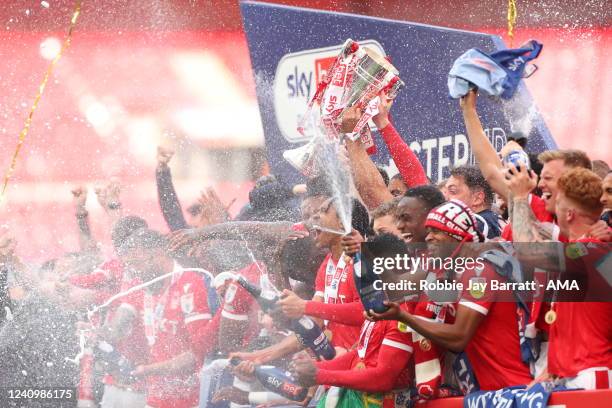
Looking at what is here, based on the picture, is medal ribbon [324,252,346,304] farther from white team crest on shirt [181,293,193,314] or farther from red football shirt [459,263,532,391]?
white team crest on shirt [181,293,193,314]

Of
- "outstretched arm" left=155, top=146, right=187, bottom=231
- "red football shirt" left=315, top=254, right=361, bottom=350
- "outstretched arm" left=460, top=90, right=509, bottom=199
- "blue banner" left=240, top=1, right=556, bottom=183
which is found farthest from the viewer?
"outstretched arm" left=155, top=146, right=187, bottom=231

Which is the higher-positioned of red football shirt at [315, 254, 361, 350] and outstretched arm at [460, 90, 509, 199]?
outstretched arm at [460, 90, 509, 199]

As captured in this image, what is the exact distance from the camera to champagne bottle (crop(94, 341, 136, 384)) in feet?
24.6

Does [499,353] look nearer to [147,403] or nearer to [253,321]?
[253,321]

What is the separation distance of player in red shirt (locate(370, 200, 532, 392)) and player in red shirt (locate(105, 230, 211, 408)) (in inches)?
103

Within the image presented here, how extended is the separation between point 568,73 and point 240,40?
10.1 feet

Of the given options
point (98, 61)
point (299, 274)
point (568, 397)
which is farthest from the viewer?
point (98, 61)

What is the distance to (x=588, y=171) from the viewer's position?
14.8ft

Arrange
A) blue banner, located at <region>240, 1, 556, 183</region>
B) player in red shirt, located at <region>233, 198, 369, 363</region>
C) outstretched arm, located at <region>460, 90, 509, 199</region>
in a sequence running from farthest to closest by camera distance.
Answer: 1. blue banner, located at <region>240, 1, 556, 183</region>
2. player in red shirt, located at <region>233, 198, 369, 363</region>
3. outstretched arm, located at <region>460, 90, 509, 199</region>

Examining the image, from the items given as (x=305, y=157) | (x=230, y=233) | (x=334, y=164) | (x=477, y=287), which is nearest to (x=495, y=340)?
(x=477, y=287)

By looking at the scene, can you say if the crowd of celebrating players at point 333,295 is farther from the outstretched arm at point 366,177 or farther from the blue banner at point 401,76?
the blue banner at point 401,76

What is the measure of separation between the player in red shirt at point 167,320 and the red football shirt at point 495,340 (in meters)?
2.67

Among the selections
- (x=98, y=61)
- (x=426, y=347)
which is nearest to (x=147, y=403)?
(x=426, y=347)

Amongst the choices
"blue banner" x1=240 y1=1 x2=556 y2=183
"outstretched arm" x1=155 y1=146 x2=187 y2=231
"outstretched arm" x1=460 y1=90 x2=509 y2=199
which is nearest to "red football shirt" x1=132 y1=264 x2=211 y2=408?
"outstretched arm" x1=155 y1=146 x2=187 y2=231
